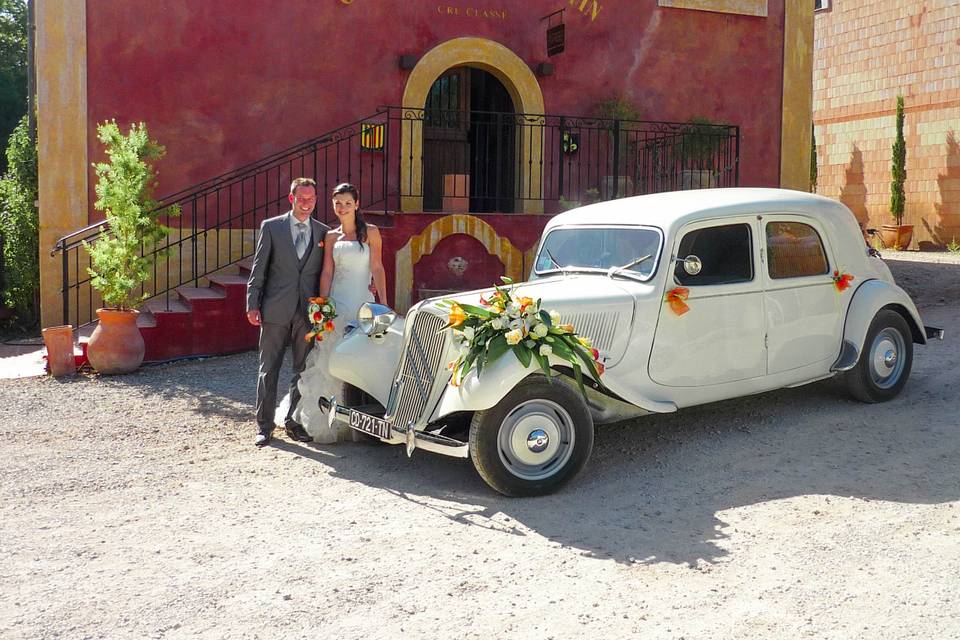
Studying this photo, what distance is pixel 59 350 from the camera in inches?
316

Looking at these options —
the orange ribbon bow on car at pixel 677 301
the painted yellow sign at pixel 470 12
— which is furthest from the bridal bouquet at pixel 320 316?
the painted yellow sign at pixel 470 12

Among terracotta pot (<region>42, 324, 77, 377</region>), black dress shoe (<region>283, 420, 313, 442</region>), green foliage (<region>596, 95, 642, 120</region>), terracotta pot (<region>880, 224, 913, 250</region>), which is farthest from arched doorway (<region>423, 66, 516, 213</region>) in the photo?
terracotta pot (<region>880, 224, 913, 250</region>)

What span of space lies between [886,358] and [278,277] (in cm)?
427

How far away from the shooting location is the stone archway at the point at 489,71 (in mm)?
11227

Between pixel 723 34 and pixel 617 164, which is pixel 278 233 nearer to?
pixel 617 164

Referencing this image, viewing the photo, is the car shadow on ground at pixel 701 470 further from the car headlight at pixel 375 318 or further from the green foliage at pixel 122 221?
the green foliage at pixel 122 221

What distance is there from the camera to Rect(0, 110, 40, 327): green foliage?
35.1 ft

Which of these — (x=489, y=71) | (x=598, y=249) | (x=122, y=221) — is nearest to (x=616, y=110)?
(x=489, y=71)

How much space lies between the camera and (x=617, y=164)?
1113cm

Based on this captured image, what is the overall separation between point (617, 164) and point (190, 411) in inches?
250

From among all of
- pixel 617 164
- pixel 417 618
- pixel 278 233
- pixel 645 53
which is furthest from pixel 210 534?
pixel 645 53

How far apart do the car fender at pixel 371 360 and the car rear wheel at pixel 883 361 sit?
3.26m

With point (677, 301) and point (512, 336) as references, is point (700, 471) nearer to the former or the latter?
point (677, 301)

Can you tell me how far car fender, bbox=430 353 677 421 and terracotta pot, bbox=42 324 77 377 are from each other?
483cm
